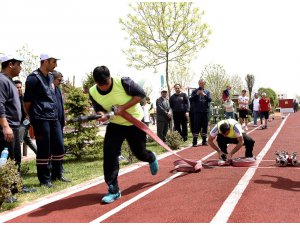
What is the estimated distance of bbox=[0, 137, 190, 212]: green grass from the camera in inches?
232

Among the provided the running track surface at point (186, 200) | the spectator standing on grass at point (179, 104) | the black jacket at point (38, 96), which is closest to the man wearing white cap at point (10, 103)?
the black jacket at point (38, 96)

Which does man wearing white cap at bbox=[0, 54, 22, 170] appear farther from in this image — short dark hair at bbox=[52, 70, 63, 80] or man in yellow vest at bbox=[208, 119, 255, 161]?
man in yellow vest at bbox=[208, 119, 255, 161]

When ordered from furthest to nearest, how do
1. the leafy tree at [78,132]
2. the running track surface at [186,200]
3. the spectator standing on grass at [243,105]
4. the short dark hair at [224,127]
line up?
the spectator standing on grass at [243,105], the leafy tree at [78,132], the short dark hair at [224,127], the running track surface at [186,200]

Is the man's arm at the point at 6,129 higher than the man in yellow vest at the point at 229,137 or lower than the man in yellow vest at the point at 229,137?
higher

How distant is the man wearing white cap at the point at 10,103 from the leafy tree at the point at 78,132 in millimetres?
4050

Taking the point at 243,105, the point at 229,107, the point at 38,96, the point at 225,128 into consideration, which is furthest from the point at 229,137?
the point at 243,105

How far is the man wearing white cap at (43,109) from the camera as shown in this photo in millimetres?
6371

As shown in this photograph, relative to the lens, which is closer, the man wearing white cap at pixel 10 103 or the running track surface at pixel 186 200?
the running track surface at pixel 186 200

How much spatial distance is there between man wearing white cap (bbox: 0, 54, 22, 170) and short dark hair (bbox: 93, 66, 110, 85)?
133 centimetres

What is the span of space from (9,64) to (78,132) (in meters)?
4.52

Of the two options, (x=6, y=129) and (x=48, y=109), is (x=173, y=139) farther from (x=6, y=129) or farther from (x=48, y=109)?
(x=6, y=129)

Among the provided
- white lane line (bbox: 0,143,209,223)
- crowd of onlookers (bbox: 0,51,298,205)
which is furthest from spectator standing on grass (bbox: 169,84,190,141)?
white lane line (bbox: 0,143,209,223)

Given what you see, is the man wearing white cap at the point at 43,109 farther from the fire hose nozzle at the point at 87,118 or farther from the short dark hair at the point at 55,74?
the fire hose nozzle at the point at 87,118

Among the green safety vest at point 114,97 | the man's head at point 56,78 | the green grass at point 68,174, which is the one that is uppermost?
the man's head at point 56,78
